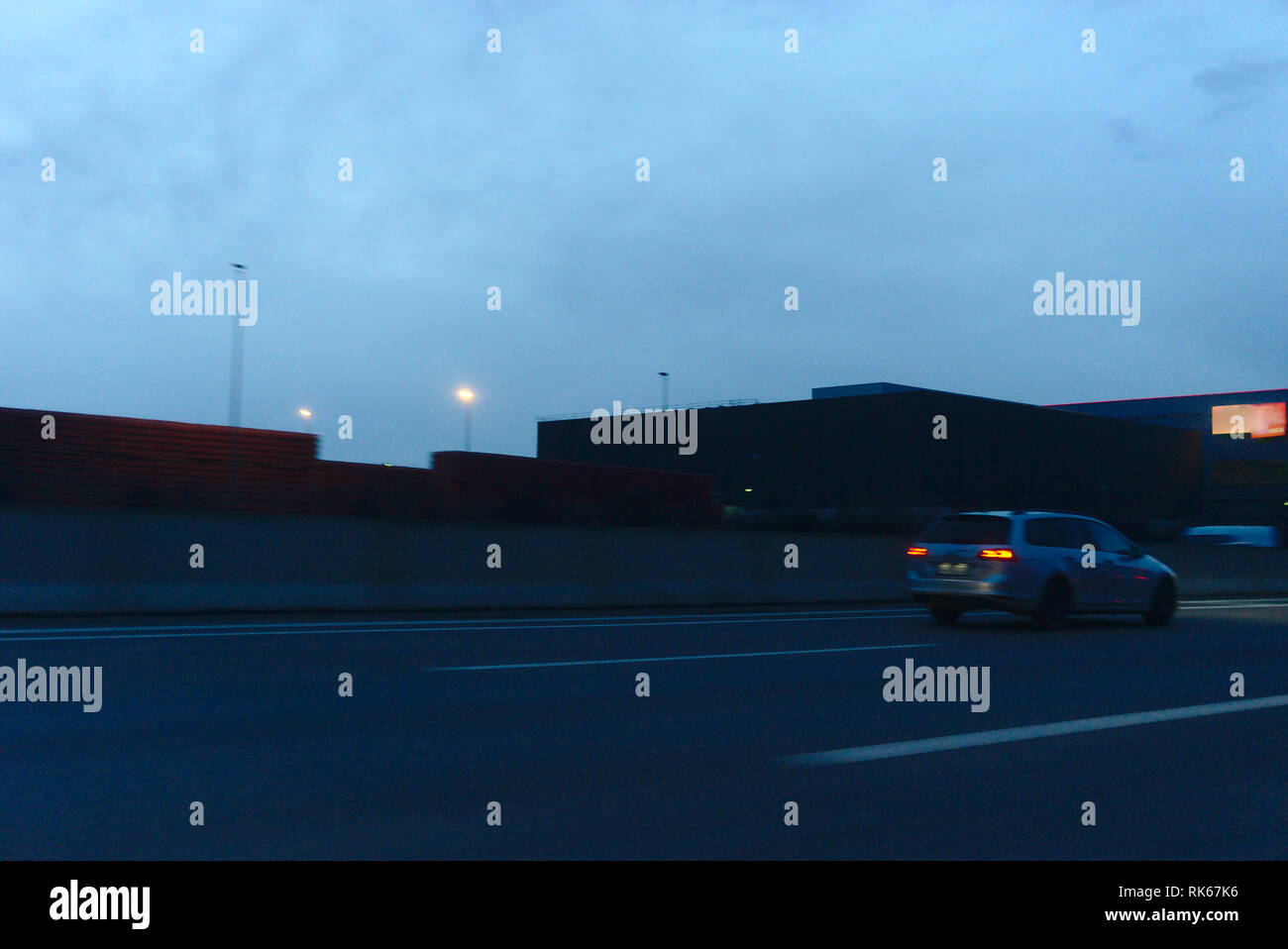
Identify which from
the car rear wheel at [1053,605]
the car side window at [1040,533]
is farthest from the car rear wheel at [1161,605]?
the car side window at [1040,533]

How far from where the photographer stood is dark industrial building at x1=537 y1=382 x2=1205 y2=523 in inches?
2415

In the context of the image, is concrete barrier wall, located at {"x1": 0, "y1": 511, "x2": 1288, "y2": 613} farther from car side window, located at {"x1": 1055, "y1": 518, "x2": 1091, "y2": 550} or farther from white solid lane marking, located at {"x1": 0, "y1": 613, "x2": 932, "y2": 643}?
car side window, located at {"x1": 1055, "y1": 518, "x2": 1091, "y2": 550}

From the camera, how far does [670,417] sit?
71.2 meters

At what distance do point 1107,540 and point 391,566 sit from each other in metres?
10.5

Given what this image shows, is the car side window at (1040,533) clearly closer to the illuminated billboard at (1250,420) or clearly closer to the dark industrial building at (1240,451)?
the dark industrial building at (1240,451)

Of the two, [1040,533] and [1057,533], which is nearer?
[1040,533]

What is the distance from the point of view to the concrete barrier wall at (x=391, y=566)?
619 inches

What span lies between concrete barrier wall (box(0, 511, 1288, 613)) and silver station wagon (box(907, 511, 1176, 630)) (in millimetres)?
5650

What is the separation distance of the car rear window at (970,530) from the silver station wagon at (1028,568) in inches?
0.5

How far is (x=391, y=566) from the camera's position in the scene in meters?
18.4

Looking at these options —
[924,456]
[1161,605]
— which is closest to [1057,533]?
[1161,605]

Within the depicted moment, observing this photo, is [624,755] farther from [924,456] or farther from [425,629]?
[924,456]

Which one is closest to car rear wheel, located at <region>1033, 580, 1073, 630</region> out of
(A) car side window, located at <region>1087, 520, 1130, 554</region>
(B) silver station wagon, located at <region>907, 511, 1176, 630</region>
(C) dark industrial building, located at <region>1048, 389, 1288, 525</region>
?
(B) silver station wagon, located at <region>907, 511, 1176, 630</region>
